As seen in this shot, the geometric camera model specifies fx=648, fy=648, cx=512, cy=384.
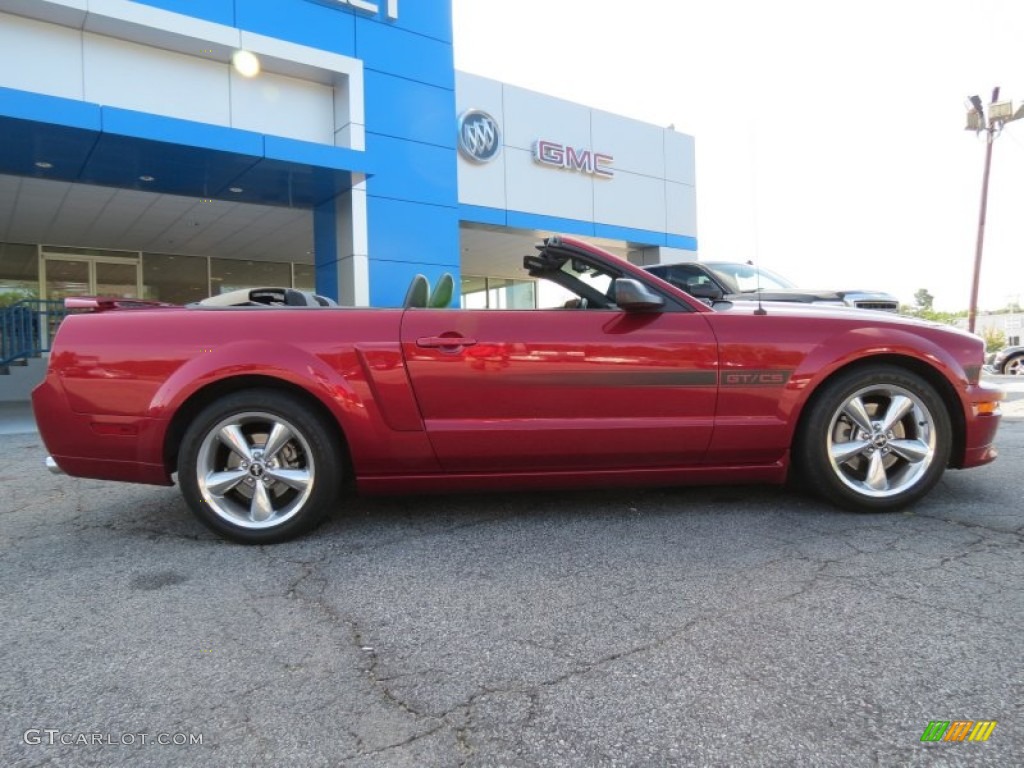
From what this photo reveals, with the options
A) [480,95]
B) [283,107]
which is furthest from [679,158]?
[283,107]

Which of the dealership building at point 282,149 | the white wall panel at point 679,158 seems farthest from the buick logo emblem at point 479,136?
the white wall panel at point 679,158

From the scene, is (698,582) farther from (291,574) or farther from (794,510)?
(291,574)

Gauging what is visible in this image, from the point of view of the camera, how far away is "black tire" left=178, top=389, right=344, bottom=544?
121 inches

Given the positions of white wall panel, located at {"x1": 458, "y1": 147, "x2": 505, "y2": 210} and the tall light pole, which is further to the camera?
the tall light pole

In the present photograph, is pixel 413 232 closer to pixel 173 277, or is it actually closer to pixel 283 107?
pixel 283 107

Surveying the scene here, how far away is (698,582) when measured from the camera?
100 inches

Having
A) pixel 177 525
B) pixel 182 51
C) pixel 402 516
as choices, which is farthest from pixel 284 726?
pixel 182 51

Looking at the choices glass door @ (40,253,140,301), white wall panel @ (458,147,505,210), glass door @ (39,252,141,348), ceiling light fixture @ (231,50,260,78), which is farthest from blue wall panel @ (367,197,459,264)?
glass door @ (40,253,140,301)

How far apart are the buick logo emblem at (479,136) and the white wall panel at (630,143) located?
10.7ft

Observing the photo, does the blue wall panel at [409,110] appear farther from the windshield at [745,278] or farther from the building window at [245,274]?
the building window at [245,274]

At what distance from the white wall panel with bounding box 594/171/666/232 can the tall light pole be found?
33.0 ft

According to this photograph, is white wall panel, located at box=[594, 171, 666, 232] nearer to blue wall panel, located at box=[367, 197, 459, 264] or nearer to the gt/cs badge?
blue wall panel, located at box=[367, 197, 459, 264]

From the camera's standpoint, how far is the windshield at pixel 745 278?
25.8 feet

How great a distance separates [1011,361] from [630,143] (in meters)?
12.3
